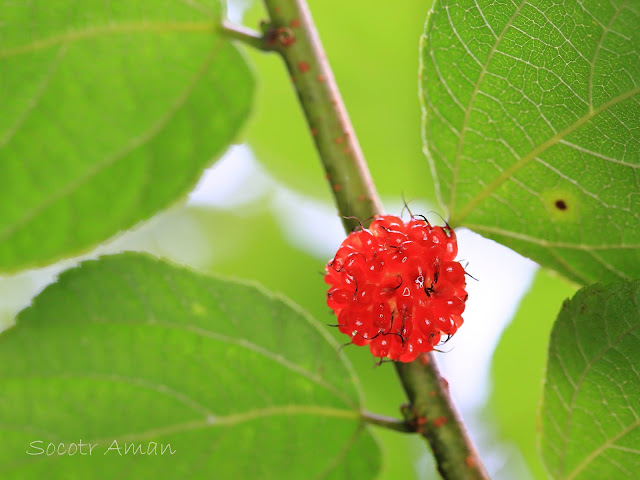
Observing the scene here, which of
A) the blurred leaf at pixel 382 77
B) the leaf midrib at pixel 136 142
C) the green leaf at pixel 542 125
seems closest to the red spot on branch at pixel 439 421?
the green leaf at pixel 542 125

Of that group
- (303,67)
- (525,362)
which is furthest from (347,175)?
(525,362)

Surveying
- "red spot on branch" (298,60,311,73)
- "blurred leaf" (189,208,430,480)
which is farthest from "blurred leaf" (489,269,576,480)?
"red spot on branch" (298,60,311,73)

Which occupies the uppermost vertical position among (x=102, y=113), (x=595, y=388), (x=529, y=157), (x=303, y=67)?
(x=102, y=113)

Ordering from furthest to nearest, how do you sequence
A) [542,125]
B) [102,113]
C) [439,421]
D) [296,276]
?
1. [296,276]
2. [102,113]
3. [439,421]
4. [542,125]

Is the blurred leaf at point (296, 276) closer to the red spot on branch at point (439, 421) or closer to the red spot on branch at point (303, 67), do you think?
the red spot on branch at point (439, 421)

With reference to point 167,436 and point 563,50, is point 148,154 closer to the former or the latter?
point 167,436

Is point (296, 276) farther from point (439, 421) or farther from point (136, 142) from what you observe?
point (439, 421)

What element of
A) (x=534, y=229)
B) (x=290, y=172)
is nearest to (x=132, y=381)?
(x=534, y=229)
